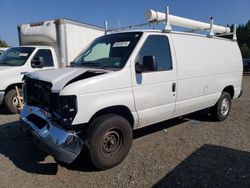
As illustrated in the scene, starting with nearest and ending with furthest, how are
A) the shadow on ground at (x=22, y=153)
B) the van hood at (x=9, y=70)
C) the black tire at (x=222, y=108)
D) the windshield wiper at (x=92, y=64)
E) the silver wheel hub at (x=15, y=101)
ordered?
the shadow on ground at (x=22, y=153) → the windshield wiper at (x=92, y=64) → the black tire at (x=222, y=108) → the van hood at (x=9, y=70) → the silver wheel hub at (x=15, y=101)

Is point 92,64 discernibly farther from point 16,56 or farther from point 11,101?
point 16,56

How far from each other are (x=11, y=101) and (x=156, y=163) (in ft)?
16.7

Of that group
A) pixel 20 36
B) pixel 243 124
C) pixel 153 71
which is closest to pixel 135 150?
pixel 153 71

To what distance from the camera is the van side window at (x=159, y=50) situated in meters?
4.50

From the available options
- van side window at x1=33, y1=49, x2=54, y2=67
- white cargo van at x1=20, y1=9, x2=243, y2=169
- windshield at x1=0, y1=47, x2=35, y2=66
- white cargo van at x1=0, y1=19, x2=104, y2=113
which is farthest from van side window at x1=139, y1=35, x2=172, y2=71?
windshield at x1=0, y1=47, x2=35, y2=66

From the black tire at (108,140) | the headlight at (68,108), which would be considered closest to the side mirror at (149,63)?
the black tire at (108,140)

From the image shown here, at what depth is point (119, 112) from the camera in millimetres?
4227

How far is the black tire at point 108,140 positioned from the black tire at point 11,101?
4.55 m

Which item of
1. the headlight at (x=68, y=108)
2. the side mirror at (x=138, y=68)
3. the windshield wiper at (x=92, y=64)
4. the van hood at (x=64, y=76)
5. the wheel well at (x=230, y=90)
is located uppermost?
the windshield wiper at (x=92, y=64)

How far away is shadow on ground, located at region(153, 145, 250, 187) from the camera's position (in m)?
3.62

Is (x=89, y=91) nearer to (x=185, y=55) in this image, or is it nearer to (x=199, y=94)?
(x=185, y=55)

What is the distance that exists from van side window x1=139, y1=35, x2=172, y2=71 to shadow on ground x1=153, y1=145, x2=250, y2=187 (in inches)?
67.8

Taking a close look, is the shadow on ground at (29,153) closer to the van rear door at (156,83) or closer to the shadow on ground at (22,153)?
the shadow on ground at (22,153)

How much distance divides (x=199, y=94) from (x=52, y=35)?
5.14 metres
